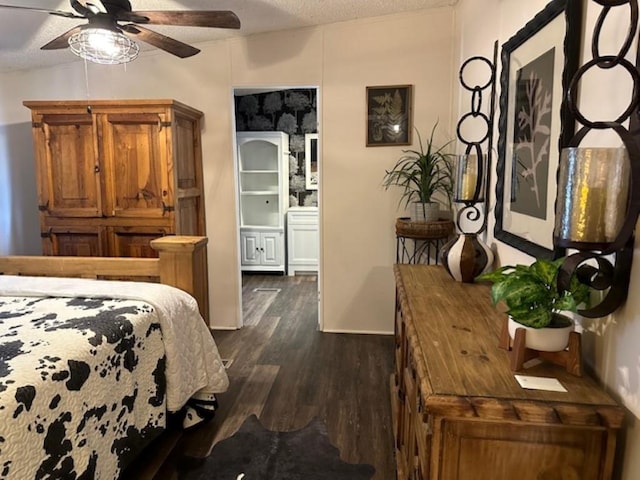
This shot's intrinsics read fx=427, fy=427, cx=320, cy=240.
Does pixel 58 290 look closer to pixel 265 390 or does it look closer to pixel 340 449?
Answer: pixel 265 390

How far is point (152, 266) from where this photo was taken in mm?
2412

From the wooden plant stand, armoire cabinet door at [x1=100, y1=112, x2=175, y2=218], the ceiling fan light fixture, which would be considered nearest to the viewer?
the wooden plant stand

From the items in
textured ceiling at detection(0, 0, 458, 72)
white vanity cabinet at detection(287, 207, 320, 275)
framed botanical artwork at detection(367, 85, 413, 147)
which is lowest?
white vanity cabinet at detection(287, 207, 320, 275)

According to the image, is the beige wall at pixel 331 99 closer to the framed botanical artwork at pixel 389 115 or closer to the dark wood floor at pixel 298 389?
the framed botanical artwork at pixel 389 115

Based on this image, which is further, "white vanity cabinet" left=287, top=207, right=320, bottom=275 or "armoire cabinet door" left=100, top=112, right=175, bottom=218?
"white vanity cabinet" left=287, top=207, right=320, bottom=275

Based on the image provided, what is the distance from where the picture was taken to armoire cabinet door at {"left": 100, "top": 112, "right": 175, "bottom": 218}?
123 inches

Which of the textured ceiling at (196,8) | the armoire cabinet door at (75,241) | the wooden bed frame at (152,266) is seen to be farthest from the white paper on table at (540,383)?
the armoire cabinet door at (75,241)

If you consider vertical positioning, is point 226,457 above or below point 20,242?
below

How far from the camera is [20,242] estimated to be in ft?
12.7

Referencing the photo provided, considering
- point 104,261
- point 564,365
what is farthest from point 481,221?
point 104,261

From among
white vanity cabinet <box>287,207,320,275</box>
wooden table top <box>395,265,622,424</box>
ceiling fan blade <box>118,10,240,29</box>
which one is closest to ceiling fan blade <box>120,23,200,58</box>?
ceiling fan blade <box>118,10,240,29</box>

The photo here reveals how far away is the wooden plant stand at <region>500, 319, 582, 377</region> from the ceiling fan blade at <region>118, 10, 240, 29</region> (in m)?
1.85

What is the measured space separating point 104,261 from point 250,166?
3603mm

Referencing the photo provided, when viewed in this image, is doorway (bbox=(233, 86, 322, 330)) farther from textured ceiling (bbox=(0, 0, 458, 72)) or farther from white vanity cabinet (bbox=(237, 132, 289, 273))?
textured ceiling (bbox=(0, 0, 458, 72))
